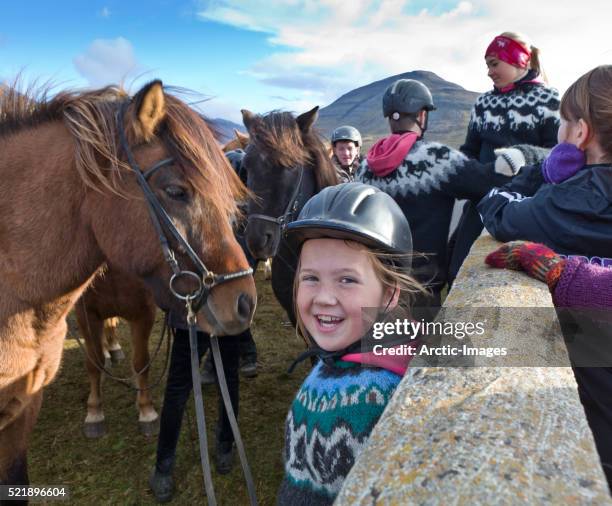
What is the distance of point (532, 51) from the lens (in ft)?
11.4

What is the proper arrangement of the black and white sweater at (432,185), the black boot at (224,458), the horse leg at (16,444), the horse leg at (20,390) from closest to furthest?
the horse leg at (20,390)
the horse leg at (16,444)
the black and white sweater at (432,185)
the black boot at (224,458)

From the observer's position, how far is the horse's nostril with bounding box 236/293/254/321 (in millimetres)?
2184

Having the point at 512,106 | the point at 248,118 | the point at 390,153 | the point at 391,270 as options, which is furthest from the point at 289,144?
the point at 391,270

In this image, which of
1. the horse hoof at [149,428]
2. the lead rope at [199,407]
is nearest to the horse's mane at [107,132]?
the lead rope at [199,407]

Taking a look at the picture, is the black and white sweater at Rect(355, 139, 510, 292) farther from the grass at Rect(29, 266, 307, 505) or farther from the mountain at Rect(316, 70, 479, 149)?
the mountain at Rect(316, 70, 479, 149)

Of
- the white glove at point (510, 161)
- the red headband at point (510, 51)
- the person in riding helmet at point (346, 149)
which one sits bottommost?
the white glove at point (510, 161)

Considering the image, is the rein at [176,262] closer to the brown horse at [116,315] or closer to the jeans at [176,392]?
the jeans at [176,392]

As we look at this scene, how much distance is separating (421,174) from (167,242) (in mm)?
2010

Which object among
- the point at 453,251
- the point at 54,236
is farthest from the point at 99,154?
the point at 453,251

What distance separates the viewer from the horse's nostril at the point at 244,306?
7.16 ft

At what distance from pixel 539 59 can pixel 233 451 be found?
4326mm

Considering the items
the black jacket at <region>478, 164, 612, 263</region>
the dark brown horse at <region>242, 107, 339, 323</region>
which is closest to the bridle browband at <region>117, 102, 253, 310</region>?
the black jacket at <region>478, 164, 612, 263</region>

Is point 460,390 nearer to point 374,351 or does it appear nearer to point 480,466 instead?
point 480,466

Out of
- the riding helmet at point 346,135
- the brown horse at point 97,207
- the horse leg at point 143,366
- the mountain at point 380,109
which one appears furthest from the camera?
the mountain at point 380,109
